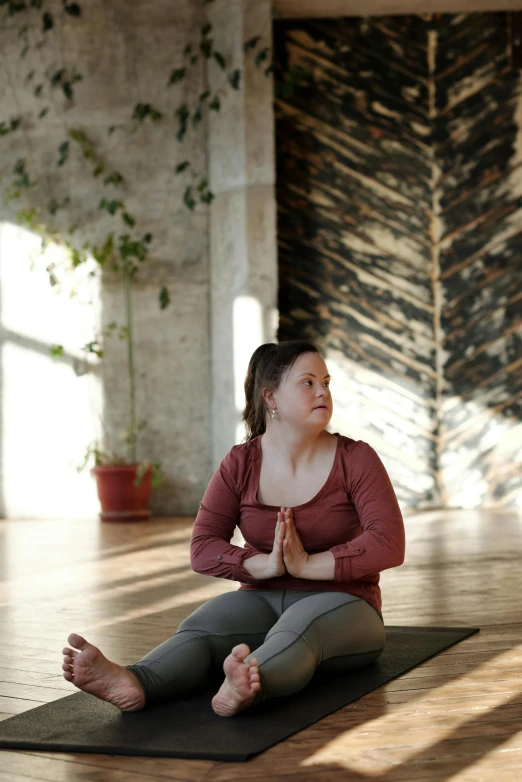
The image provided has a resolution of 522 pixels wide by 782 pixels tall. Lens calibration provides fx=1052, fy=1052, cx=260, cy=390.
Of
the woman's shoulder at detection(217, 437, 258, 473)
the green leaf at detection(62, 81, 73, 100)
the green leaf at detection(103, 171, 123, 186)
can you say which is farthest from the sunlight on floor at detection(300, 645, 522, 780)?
the green leaf at detection(62, 81, 73, 100)

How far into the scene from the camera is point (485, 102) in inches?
285

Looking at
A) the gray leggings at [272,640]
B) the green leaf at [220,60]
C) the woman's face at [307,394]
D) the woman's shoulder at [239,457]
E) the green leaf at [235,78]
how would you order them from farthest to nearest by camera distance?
1. the green leaf at [220,60]
2. the green leaf at [235,78]
3. the woman's shoulder at [239,457]
4. the woman's face at [307,394]
5. the gray leggings at [272,640]

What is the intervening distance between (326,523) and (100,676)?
74 cm

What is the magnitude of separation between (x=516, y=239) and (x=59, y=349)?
127 inches

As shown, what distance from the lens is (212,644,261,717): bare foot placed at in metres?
2.11

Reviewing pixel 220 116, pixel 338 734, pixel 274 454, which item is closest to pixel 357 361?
pixel 220 116

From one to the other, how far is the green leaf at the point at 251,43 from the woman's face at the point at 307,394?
4.78m

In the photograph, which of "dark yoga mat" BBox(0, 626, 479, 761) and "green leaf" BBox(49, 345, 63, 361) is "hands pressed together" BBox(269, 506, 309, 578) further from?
"green leaf" BBox(49, 345, 63, 361)

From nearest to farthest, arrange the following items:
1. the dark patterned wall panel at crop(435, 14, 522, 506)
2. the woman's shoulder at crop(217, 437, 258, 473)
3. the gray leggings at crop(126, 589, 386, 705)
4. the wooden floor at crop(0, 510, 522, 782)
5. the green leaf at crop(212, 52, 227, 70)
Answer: the wooden floor at crop(0, 510, 522, 782)
the gray leggings at crop(126, 589, 386, 705)
the woman's shoulder at crop(217, 437, 258, 473)
the green leaf at crop(212, 52, 227, 70)
the dark patterned wall panel at crop(435, 14, 522, 506)

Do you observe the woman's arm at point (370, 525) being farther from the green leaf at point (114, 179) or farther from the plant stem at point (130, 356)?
the green leaf at point (114, 179)

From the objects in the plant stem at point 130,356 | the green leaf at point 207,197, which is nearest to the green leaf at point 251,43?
the green leaf at point 207,197

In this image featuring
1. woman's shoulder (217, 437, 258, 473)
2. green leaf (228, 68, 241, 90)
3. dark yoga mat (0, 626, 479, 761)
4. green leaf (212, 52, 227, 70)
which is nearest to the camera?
dark yoga mat (0, 626, 479, 761)

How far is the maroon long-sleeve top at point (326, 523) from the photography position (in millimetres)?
2582

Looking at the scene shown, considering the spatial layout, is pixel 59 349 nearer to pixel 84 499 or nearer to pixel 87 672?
pixel 84 499
